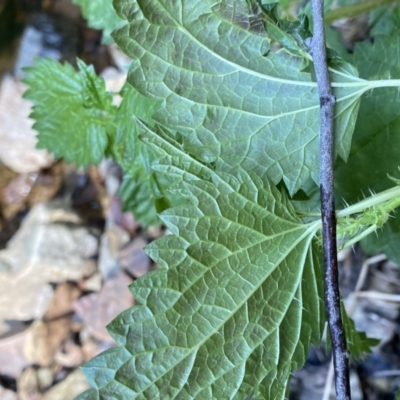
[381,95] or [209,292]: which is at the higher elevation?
[381,95]

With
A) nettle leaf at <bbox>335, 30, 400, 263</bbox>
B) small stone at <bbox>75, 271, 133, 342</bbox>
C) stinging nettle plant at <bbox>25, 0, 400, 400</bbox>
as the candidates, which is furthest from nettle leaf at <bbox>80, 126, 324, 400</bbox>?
small stone at <bbox>75, 271, 133, 342</bbox>

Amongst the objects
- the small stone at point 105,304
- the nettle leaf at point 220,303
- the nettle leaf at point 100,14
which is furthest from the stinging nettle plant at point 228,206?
the small stone at point 105,304

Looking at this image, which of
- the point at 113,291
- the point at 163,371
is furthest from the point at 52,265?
the point at 163,371

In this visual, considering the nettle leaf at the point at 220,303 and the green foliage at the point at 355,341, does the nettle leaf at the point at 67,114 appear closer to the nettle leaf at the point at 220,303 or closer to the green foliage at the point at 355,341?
the nettle leaf at the point at 220,303

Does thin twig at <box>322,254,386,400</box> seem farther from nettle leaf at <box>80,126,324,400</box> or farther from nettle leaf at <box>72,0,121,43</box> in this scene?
nettle leaf at <box>72,0,121,43</box>

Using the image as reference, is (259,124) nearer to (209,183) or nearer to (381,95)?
(209,183)

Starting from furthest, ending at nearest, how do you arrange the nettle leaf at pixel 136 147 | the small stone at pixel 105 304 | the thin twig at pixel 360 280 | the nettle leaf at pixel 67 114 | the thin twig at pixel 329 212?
the small stone at pixel 105 304 < the thin twig at pixel 360 280 < the nettle leaf at pixel 67 114 < the nettle leaf at pixel 136 147 < the thin twig at pixel 329 212

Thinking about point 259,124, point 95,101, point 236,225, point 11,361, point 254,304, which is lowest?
point 11,361
